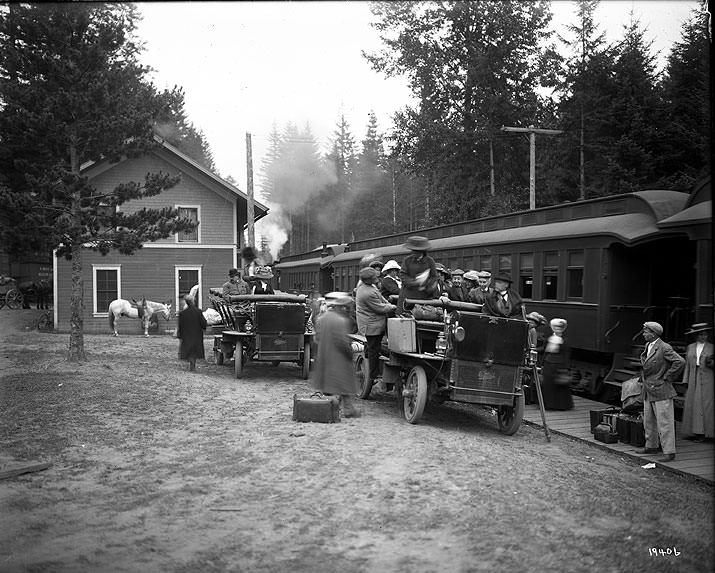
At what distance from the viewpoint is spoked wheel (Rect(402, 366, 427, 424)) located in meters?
8.38

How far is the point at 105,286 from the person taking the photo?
2377 cm

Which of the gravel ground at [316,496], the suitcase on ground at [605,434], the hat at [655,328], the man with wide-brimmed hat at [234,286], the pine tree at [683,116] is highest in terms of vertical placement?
the pine tree at [683,116]

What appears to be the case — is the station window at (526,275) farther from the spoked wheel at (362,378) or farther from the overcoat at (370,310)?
the overcoat at (370,310)

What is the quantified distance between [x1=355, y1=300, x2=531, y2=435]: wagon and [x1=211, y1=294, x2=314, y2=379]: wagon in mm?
4051

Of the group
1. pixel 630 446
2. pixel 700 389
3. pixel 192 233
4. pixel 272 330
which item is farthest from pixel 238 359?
pixel 192 233

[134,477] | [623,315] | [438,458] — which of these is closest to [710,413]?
[623,315]

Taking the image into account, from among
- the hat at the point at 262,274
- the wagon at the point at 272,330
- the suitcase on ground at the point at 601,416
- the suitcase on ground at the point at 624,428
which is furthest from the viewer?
the hat at the point at 262,274

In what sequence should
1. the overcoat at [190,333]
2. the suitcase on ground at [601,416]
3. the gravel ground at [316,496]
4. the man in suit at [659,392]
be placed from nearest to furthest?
1. the gravel ground at [316,496]
2. the man in suit at [659,392]
3. the suitcase on ground at [601,416]
4. the overcoat at [190,333]

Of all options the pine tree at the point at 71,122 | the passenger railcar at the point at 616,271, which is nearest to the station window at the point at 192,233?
the pine tree at the point at 71,122

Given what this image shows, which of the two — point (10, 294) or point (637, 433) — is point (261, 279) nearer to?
point (637, 433)

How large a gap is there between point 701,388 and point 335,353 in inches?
177

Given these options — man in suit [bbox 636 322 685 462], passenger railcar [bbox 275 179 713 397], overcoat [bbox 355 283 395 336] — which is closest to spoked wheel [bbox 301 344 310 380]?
overcoat [bbox 355 283 395 336]

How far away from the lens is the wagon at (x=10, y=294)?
3131 centimetres

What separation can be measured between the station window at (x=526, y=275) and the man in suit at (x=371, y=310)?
4.49m
